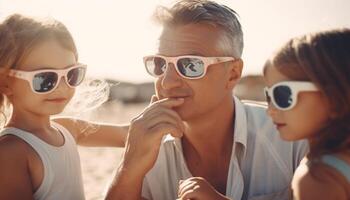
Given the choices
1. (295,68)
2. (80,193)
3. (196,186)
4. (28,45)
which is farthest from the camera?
(80,193)

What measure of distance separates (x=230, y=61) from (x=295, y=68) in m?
1.35

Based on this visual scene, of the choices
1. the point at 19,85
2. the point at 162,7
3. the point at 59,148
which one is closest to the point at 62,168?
the point at 59,148

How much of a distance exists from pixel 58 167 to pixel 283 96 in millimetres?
1777

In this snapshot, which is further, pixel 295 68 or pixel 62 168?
pixel 62 168

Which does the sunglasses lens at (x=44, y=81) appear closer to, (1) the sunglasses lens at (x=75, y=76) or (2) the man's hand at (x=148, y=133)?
→ (1) the sunglasses lens at (x=75, y=76)

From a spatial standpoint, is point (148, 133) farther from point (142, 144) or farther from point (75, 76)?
point (75, 76)

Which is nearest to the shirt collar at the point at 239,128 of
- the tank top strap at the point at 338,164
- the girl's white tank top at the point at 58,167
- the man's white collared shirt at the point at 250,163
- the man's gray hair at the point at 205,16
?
the man's white collared shirt at the point at 250,163

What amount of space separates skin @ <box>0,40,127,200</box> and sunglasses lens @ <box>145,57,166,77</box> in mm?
526

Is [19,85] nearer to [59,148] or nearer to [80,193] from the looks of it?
[59,148]

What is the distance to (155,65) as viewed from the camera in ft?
15.1

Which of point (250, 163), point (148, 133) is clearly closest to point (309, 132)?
point (148, 133)

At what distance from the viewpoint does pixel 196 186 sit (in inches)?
155

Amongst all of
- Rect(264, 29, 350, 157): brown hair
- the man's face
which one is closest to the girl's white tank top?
the man's face

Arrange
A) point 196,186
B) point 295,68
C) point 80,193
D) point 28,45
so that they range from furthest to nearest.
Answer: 1. point 80,193
2. point 28,45
3. point 196,186
4. point 295,68
